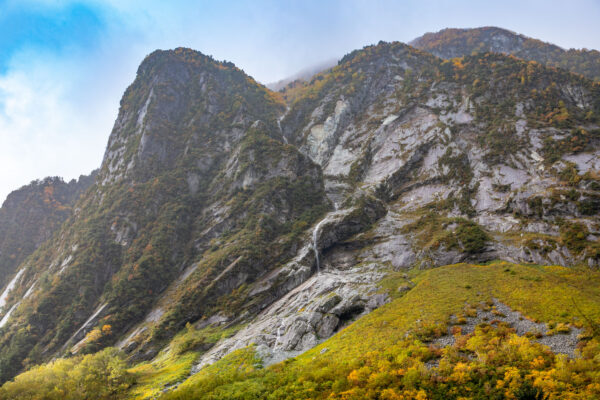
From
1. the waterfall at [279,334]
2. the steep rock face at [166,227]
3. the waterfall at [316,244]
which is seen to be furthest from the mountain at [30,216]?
the waterfall at [279,334]

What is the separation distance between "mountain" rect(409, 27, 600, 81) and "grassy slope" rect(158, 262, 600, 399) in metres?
146

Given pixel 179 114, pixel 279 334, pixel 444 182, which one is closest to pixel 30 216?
pixel 179 114

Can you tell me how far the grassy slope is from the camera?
18578mm

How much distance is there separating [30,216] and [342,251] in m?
156

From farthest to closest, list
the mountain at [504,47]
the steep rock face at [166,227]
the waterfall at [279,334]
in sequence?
the mountain at [504,47] < the steep rock face at [166,227] < the waterfall at [279,334]

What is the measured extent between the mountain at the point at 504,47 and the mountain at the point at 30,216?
9269 inches

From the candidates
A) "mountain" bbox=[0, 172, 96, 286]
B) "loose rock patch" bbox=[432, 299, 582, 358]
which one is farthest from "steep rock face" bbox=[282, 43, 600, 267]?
"mountain" bbox=[0, 172, 96, 286]

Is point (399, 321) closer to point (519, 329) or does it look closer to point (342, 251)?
point (519, 329)

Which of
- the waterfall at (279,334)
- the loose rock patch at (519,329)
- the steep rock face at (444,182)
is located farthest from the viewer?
the steep rock face at (444,182)

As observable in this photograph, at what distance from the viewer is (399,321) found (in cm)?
2638

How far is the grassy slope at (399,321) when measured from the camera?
18578 millimetres

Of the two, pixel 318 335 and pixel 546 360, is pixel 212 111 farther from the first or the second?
pixel 546 360

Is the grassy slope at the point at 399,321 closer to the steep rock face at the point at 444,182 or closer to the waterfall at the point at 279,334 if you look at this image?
the waterfall at the point at 279,334

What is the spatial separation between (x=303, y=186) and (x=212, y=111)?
6729 cm
